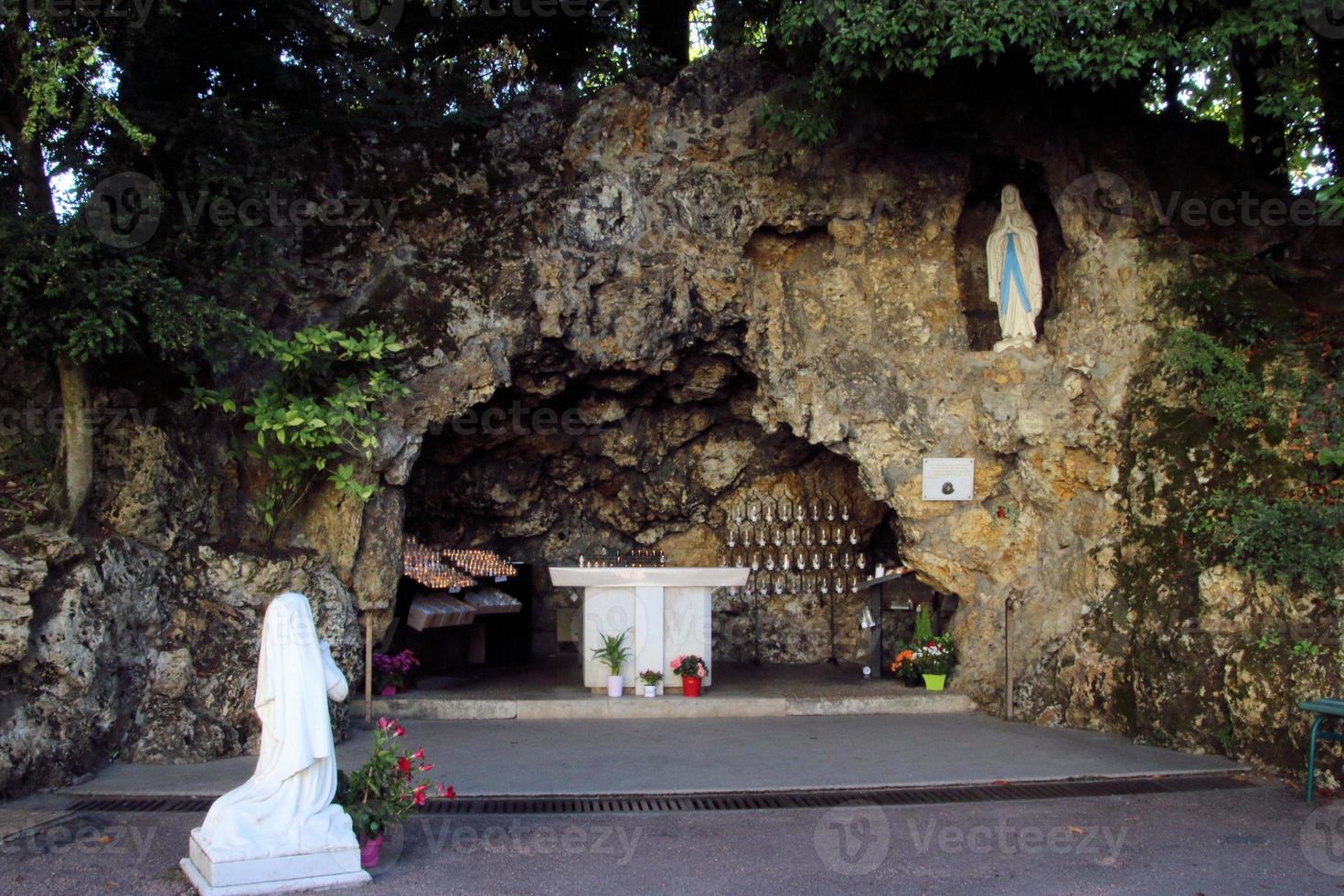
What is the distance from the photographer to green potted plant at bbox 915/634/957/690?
11.1 meters

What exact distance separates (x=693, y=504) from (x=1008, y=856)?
25.3 ft

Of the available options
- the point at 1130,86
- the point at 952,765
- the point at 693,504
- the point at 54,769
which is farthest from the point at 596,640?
the point at 1130,86

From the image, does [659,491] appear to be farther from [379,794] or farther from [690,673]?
[379,794]

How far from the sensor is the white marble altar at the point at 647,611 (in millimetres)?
10922

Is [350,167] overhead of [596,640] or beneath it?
overhead

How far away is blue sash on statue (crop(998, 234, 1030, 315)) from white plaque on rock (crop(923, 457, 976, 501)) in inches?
63.5

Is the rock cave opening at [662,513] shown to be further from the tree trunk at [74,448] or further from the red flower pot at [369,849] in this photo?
the red flower pot at [369,849]

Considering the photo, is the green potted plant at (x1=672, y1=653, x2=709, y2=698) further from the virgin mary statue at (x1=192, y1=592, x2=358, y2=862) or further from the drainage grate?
the virgin mary statue at (x1=192, y1=592, x2=358, y2=862)

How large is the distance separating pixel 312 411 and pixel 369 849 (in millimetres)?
4393

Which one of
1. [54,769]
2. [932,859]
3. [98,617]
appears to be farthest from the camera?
[98,617]

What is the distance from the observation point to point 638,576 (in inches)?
431

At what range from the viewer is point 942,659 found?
11156 millimetres

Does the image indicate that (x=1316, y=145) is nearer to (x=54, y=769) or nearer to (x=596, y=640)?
(x=596, y=640)

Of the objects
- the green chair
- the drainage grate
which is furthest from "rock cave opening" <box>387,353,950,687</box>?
the green chair
